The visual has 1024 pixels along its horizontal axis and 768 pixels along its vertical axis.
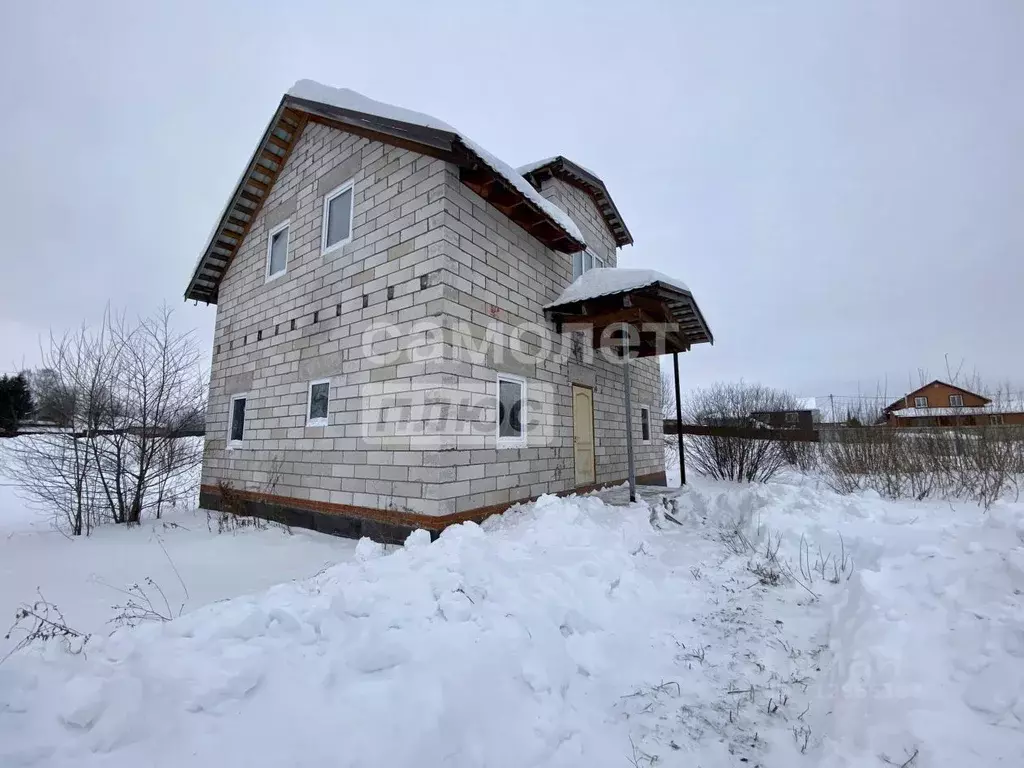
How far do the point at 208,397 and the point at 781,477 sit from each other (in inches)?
559

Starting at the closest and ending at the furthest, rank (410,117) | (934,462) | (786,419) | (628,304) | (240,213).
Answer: (410,117) < (628,304) < (934,462) < (240,213) < (786,419)

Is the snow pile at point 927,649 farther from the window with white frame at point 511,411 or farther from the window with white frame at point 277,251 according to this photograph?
the window with white frame at point 277,251

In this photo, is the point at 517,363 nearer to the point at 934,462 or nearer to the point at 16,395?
the point at 934,462

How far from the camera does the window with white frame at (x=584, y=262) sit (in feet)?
33.9

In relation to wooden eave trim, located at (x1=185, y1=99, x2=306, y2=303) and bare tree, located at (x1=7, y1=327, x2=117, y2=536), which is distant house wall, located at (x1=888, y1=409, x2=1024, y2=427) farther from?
bare tree, located at (x1=7, y1=327, x2=117, y2=536)

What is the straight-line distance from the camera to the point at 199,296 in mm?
11062

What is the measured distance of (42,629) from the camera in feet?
10.8

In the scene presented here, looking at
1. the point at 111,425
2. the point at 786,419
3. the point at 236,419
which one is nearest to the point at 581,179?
the point at 786,419

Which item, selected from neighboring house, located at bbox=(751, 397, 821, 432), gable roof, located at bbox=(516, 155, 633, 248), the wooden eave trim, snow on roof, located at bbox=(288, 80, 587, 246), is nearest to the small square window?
gable roof, located at bbox=(516, 155, 633, 248)

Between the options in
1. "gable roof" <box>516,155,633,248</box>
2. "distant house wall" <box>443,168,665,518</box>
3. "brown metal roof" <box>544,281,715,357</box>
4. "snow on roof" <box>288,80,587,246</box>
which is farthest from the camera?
"gable roof" <box>516,155,633,248</box>

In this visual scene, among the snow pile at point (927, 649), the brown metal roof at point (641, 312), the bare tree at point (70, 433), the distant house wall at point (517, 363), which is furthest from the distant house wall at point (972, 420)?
the bare tree at point (70, 433)

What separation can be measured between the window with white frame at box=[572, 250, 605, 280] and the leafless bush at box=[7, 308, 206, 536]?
8500 mm

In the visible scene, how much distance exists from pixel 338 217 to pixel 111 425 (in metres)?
5.93

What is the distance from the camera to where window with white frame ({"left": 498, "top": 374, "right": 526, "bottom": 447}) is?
6.92m
